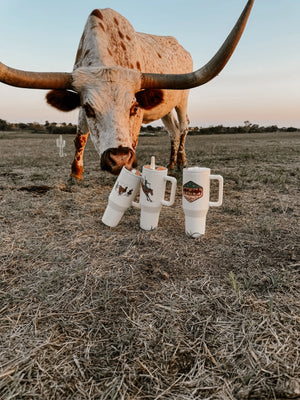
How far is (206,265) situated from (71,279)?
806mm

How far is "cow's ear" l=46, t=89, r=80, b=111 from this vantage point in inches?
140

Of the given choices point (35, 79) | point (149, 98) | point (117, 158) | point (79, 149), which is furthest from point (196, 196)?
point (79, 149)

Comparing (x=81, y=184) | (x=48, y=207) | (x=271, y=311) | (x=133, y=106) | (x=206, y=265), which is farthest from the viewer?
(x=81, y=184)

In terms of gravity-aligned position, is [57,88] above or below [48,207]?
above

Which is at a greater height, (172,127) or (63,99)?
(63,99)

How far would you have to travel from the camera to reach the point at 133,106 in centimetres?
336

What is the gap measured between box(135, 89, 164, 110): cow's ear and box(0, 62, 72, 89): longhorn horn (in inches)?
34.4

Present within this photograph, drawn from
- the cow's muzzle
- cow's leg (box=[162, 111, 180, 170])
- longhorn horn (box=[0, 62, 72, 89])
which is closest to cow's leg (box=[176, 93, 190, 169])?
cow's leg (box=[162, 111, 180, 170])

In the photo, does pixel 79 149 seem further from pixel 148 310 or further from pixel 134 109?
pixel 148 310

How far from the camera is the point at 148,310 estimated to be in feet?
4.29

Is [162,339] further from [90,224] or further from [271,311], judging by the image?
Answer: [90,224]

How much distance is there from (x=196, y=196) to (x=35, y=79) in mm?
2459

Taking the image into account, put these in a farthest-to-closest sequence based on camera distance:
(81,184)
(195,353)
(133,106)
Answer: (81,184) → (133,106) → (195,353)

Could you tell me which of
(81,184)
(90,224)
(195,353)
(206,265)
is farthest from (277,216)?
(81,184)
